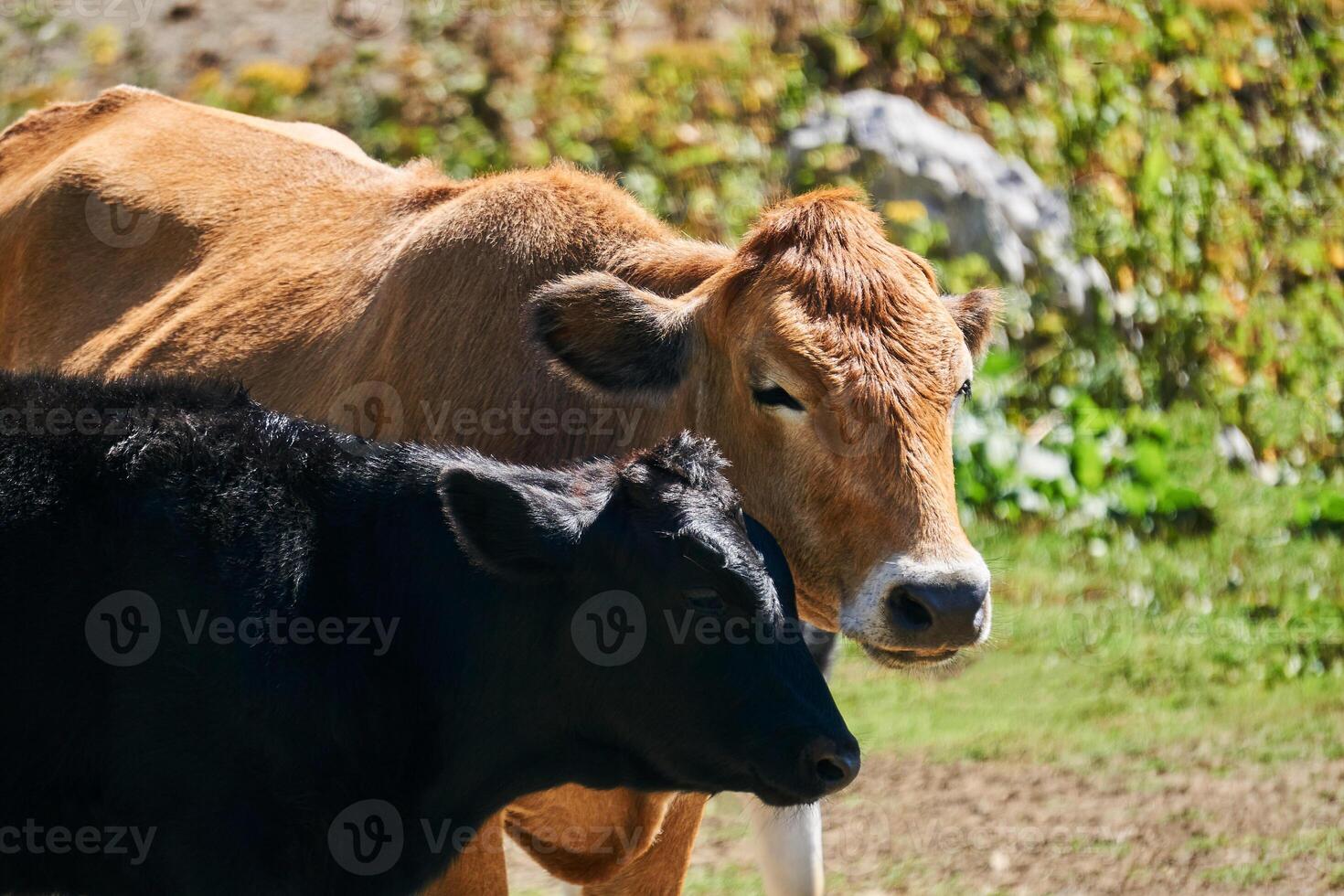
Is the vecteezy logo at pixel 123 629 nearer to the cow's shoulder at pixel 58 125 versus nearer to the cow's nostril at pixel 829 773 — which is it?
the cow's nostril at pixel 829 773

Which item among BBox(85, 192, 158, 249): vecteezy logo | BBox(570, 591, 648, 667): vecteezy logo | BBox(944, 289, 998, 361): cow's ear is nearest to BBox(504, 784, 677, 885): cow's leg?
BBox(570, 591, 648, 667): vecteezy logo

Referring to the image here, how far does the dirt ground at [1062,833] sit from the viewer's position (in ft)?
19.2

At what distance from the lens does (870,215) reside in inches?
182

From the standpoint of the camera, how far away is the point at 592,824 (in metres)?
4.62

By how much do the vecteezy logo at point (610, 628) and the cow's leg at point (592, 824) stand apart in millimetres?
866

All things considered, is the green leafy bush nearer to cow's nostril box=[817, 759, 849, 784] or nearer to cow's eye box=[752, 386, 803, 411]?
cow's eye box=[752, 386, 803, 411]

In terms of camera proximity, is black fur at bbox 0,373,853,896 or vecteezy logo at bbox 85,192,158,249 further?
vecteezy logo at bbox 85,192,158,249

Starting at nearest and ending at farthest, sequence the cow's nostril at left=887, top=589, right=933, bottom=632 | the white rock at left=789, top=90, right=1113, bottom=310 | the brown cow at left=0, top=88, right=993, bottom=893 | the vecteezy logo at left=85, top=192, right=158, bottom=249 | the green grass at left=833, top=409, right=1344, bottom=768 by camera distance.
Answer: the cow's nostril at left=887, top=589, right=933, bottom=632, the brown cow at left=0, top=88, right=993, bottom=893, the vecteezy logo at left=85, top=192, right=158, bottom=249, the green grass at left=833, top=409, right=1344, bottom=768, the white rock at left=789, top=90, right=1113, bottom=310

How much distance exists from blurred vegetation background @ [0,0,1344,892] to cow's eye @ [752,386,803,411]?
13.1 feet

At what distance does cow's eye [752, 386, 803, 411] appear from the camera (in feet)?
14.0

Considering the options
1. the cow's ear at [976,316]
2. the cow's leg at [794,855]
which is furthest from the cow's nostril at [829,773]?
the cow's leg at [794,855]

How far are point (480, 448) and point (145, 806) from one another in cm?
149

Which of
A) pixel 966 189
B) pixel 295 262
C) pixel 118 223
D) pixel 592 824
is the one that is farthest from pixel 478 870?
pixel 966 189

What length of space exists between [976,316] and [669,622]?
1727mm
